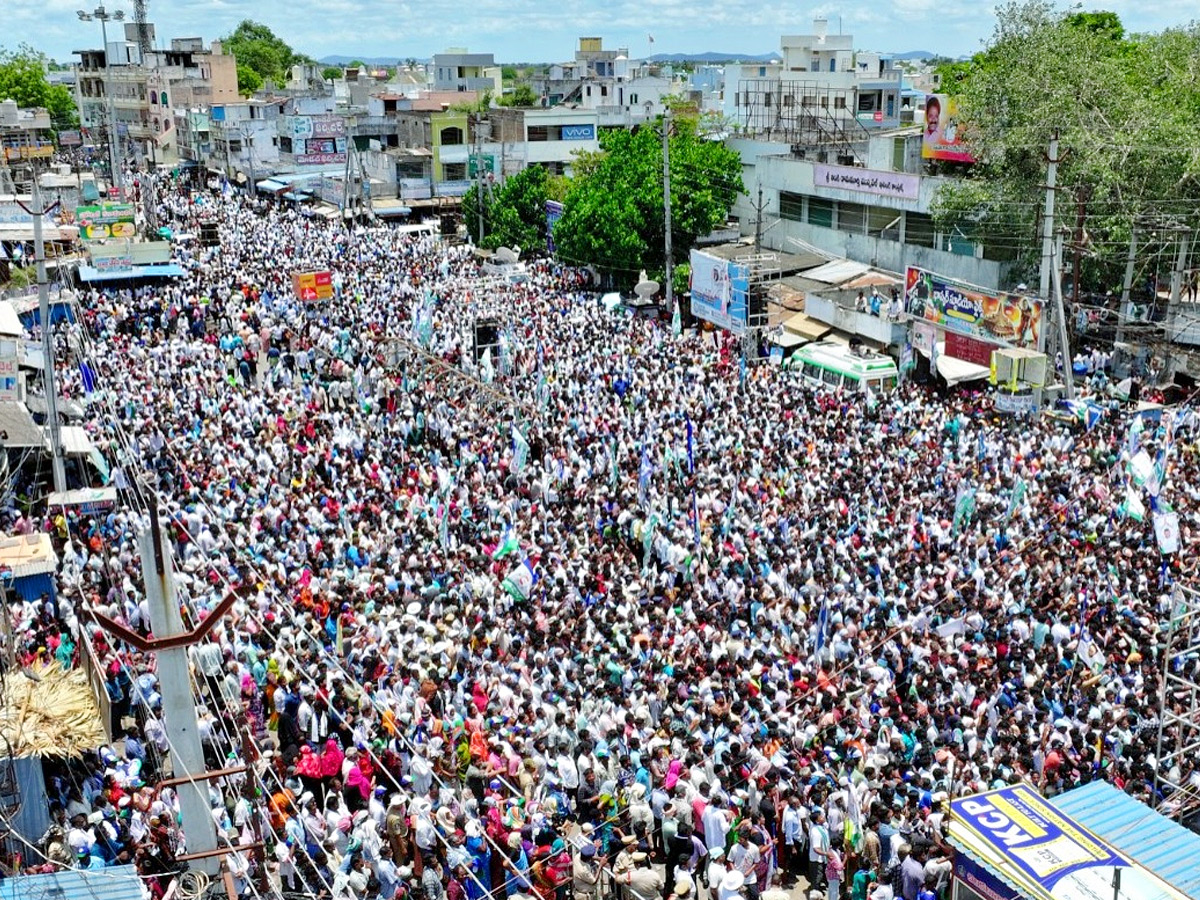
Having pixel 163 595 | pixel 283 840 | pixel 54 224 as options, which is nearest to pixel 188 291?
pixel 54 224

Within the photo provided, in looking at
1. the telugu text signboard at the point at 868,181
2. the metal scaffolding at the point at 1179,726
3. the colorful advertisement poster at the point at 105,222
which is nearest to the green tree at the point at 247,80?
the colorful advertisement poster at the point at 105,222

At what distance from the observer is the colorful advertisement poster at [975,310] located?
2317cm

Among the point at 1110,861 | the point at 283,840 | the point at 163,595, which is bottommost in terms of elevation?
the point at 283,840

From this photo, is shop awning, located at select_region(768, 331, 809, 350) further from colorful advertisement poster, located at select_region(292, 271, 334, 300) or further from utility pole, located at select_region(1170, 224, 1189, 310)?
colorful advertisement poster, located at select_region(292, 271, 334, 300)

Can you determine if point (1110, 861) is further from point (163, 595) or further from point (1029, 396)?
point (1029, 396)

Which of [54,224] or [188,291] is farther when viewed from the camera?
[54,224]

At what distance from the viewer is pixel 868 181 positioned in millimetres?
31250

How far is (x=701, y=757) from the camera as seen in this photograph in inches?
408

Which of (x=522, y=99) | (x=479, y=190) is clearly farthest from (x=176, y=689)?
(x=522, y=99)

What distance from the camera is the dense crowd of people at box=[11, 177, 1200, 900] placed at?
9.73 metres

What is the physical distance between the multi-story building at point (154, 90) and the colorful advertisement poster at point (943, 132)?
50.1 meters

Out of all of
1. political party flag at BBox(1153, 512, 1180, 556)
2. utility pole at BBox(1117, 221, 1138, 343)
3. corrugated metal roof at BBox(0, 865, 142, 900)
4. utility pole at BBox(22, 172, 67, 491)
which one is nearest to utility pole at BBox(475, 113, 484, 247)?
utility pole at BBox(1117, 221, 1138, 343)

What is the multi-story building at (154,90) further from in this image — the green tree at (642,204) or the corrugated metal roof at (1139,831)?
the corrugated metal roof at (1139,831)

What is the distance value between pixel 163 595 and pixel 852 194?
28.1 m
